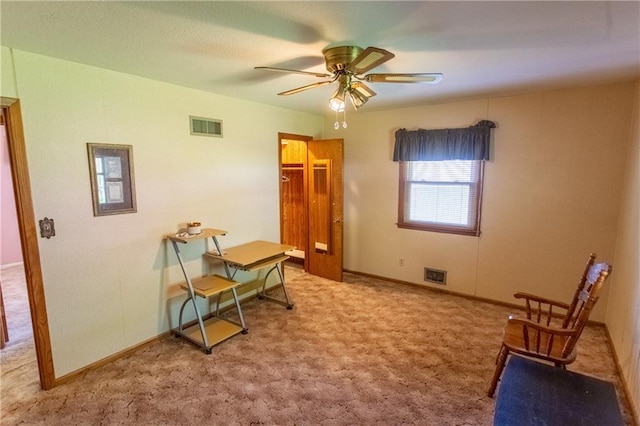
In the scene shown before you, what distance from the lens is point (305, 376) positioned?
2479 mm

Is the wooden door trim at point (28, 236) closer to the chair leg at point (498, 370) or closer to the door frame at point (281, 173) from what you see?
the door frame at point (281, 173)

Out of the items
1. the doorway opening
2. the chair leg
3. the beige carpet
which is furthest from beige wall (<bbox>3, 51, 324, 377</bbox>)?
the chair leg

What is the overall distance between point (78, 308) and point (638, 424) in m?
3.90

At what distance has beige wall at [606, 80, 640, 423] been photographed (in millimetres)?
2231

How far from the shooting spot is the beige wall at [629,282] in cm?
223

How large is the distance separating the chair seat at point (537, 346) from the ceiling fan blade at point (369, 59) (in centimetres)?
189

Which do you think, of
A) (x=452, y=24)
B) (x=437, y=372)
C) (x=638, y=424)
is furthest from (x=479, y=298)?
(x=452, y=24)

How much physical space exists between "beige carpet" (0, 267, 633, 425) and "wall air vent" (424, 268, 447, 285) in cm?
64

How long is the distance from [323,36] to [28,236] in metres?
2.39

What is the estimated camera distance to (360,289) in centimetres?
430

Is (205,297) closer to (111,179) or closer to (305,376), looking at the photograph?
(305,376)

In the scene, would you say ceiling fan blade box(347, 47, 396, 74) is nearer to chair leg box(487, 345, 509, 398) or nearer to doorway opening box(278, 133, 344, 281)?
chair leg box(487, 345, 509, 398)

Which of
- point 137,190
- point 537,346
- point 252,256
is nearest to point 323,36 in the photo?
point 137,190

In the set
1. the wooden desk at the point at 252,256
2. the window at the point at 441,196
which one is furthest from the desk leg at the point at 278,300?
the window at the point at 441,196
